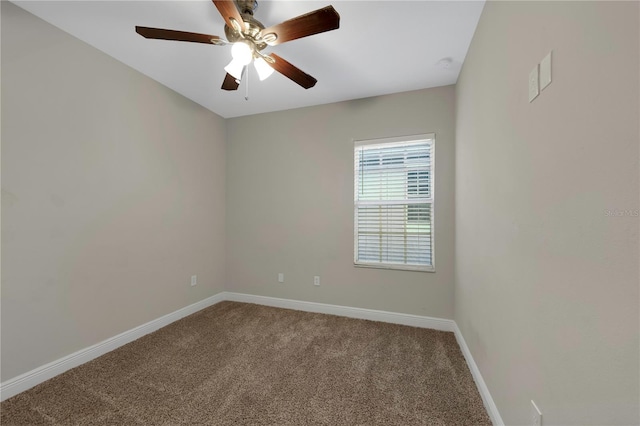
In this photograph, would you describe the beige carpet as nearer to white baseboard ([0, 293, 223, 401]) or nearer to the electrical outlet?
white baseboard ([0, 293, 223, 401])

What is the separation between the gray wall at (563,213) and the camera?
2.05 feet

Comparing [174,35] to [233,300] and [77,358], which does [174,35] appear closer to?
[77,358]

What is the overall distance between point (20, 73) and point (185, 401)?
8.19 ft

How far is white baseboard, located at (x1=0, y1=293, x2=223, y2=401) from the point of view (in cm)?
170

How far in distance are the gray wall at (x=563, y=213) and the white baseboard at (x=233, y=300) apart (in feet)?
1.11

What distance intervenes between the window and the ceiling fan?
62.0 inches

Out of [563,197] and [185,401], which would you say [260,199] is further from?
[563,197]

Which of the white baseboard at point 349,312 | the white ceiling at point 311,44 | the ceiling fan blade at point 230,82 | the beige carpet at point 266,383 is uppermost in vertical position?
the white ceiling at point 311,44

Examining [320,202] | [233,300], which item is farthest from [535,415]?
[233,300]

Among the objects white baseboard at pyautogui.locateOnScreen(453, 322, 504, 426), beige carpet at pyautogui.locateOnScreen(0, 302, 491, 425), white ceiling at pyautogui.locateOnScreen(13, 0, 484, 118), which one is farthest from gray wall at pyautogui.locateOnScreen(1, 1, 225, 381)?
white baseboard at pyautogui.locateOnScreen(453, 322, 504, 426)

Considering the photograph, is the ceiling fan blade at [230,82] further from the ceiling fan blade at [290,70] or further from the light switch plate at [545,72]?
the light switch plate at [545,72]

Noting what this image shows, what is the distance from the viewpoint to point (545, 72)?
958 millimetres

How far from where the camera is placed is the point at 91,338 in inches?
84.4

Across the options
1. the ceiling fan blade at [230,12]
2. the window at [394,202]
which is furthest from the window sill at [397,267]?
the ceiling fan blade at [230,12]
